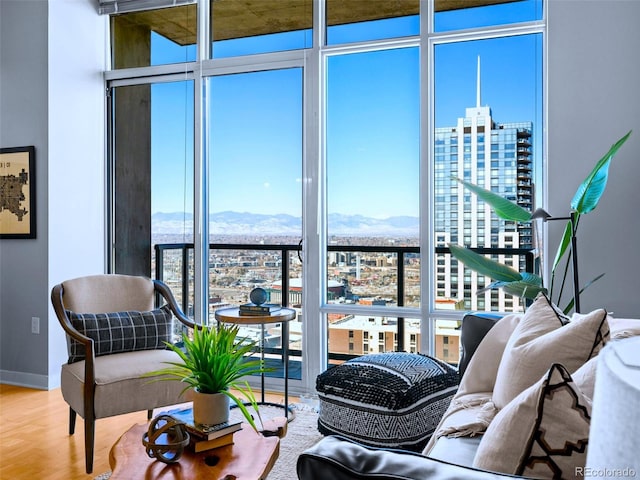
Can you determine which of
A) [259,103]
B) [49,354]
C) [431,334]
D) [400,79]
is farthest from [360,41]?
[49,354]

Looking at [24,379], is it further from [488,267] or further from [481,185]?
[481,185]

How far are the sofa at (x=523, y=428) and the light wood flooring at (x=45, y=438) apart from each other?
77.1 inches

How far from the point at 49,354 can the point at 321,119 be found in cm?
278

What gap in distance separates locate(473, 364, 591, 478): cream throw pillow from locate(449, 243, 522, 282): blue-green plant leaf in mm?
2097

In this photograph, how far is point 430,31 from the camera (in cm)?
371

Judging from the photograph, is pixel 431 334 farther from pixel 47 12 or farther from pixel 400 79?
pixel 47 12

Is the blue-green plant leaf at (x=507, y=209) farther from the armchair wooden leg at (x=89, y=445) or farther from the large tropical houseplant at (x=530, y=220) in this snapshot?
the armchair wooden leg at (x=89, y=445)

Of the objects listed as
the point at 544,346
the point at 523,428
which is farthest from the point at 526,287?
the point at 523,428

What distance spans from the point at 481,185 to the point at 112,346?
2.55 meters

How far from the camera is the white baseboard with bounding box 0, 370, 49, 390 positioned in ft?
13.7

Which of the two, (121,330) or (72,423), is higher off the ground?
(121,330)

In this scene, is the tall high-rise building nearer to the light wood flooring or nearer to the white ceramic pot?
the light wood flooring

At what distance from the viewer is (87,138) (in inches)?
179

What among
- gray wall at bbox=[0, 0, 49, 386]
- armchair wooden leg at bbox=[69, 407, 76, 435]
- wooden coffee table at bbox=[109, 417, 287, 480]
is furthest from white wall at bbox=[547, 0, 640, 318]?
gray wall at bbox=[0, 0, 49, 386]
